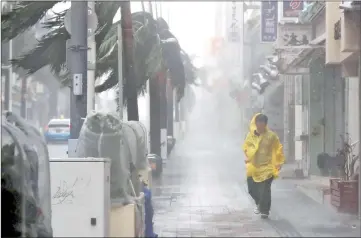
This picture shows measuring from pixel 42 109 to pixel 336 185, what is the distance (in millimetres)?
57978

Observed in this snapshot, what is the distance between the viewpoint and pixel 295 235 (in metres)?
9.44

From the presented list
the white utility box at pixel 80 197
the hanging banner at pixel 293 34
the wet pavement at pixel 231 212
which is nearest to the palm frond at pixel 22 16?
the wet pavement at pixel 231 212

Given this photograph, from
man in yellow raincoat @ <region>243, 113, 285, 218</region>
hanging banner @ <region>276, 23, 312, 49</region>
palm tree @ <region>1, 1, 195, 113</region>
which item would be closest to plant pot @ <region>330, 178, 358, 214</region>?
man in yellow raincoat @ <region>243, 113, 285, 218</region>

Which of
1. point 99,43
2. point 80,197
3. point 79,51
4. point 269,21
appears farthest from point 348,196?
point 269,21

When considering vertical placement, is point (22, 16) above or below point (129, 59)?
above

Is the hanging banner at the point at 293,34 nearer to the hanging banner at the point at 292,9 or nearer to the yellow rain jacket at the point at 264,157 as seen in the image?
the hanging banner at the point at 292,9

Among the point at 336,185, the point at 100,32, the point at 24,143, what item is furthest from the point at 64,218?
the point at 100,32

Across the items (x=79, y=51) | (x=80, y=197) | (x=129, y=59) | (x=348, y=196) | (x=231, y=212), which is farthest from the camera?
(x=129, y=59)

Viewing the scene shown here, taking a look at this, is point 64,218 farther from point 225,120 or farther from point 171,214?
point 225,120

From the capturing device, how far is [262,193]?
36.7 feet

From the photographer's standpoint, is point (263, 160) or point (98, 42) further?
point (98, 42)

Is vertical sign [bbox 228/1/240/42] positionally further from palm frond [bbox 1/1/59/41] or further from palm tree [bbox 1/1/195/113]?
palm frond [bbox 1/1/59/41]

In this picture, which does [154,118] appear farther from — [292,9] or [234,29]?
[234,29]

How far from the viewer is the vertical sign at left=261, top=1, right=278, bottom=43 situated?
23.9m
